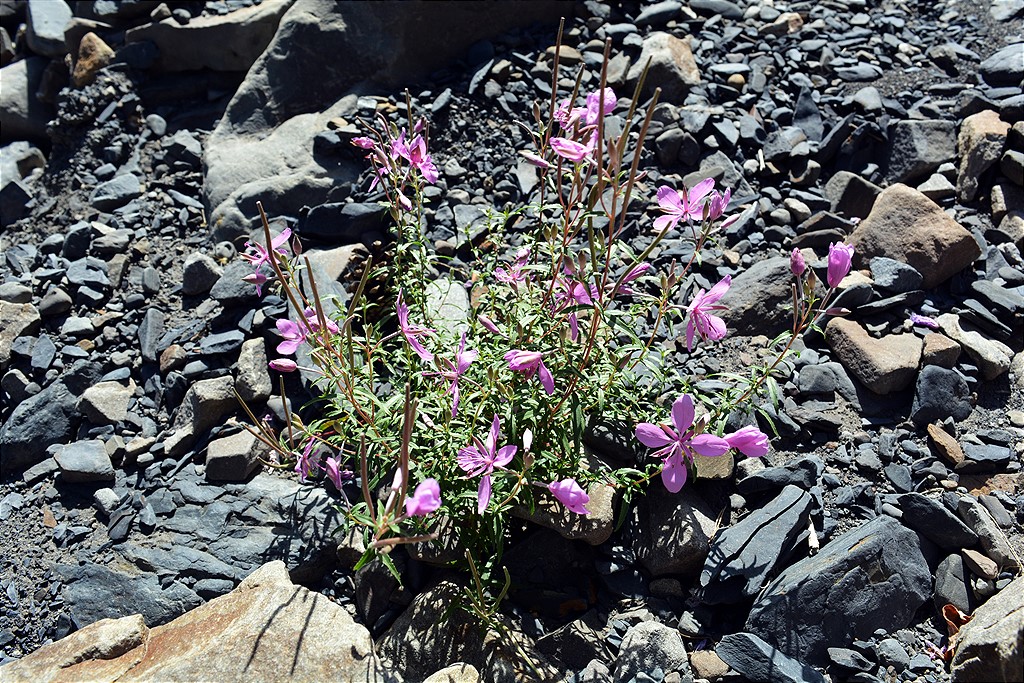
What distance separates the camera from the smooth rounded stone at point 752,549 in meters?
2.82

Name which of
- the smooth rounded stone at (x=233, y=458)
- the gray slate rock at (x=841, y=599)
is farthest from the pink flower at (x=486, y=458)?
the smooth rounded stone at (x=233, y=458)

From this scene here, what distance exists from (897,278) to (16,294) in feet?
14.2

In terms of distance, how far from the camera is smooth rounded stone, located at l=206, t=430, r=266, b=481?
3.42 m

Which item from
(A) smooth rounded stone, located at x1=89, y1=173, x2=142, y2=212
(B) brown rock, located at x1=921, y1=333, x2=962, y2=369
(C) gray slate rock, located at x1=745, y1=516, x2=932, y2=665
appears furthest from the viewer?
(A) smooth rounded stone, located at x1=89, y1=173, x2=142, y2=212

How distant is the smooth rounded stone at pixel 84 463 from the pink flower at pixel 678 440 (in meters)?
2.42

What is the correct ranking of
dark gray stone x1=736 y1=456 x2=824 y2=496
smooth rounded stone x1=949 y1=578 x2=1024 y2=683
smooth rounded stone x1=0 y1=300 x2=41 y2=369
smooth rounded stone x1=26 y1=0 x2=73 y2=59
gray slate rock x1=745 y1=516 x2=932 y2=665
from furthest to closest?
smooth rounded stone x1=26 y1=0 x2=73 y2=59 < smooth rounded stone x1=0 y1=300 x2=41 y2=369 < dark gray stone x1=736 y1=456 x2=824 y2=496 < gray slate rock x1=745 y1=516 x2=932 y2=665 < smooth rounded stone x1=949 y1=578 x2=1024 y2=683

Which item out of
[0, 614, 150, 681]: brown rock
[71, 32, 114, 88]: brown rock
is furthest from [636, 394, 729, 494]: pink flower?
[71, 32, 114, 88]: brown rock

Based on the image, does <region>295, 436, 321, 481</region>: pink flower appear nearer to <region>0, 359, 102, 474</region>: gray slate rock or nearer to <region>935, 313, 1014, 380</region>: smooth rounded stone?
<region>0, 359, 102, 474</region>: gray slate rock

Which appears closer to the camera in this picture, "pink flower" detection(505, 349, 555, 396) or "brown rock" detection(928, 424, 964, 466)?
"pink flower" detection(505, 349, 555, 396)

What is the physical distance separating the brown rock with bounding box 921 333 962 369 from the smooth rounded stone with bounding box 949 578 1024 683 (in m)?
1.03

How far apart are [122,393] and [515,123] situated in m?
2.55

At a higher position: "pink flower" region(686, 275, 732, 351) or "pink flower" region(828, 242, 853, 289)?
"pink flower" region(828, 242, 853, 289)

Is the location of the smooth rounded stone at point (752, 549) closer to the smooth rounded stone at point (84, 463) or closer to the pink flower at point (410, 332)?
the pink flower at point (410, 332)

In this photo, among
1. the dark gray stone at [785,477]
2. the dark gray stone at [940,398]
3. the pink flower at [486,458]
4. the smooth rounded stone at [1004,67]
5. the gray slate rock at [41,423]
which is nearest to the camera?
the pink flower at [486,458]
